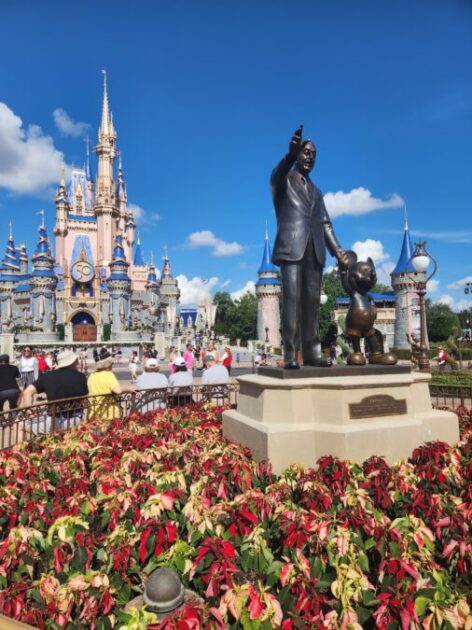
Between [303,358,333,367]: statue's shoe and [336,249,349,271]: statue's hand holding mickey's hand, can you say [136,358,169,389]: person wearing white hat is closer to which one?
[303,358,333,367]: statue's shoe

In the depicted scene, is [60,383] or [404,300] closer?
[60,383]

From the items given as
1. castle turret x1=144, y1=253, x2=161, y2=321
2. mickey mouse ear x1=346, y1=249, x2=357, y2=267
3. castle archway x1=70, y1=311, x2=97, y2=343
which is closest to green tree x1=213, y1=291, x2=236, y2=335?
castle turret x1=144, y1=253, x2=161, y2=321

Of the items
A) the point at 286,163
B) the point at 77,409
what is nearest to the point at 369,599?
the point at 286,163

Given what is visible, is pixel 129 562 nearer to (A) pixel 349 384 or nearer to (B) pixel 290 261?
(A) pixel 349 384

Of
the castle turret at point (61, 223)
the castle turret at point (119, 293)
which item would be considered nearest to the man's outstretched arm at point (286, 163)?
the castle turret at point (119, 293)

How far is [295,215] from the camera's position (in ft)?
17.9

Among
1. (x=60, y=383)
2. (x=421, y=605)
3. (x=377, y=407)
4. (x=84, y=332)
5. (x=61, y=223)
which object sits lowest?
(x=421, y=605)

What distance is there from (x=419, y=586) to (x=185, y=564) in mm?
1312

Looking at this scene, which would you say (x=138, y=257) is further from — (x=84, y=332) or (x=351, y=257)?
(x=351, y=257)

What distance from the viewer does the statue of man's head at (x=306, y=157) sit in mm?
5594

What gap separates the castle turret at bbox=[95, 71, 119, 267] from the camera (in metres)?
59.7

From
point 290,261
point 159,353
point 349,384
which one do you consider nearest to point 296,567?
point 349,384

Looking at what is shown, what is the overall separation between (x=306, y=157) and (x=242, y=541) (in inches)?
184

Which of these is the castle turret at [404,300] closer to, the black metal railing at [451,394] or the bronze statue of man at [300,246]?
the black metal railing at [451,394]
